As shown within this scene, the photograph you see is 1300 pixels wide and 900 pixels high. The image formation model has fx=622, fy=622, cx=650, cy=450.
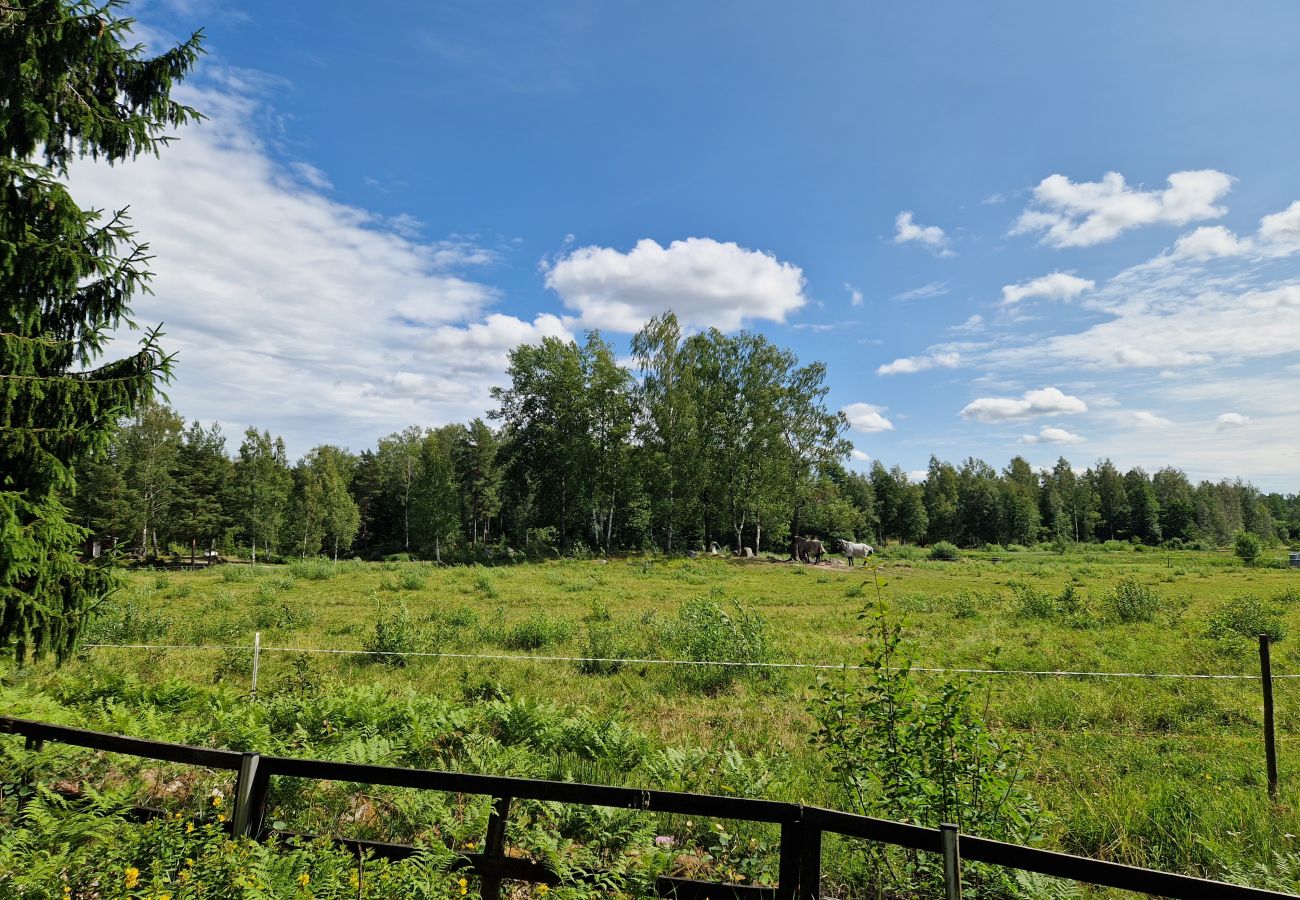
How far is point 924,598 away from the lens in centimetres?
2167

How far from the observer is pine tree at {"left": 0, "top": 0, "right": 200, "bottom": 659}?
20.3 ft

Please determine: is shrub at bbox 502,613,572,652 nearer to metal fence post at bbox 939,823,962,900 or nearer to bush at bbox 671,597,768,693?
bush at bbox 671,597,768,693

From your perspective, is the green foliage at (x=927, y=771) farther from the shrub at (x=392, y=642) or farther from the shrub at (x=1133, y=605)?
the shrub at (x=1133, y=605)

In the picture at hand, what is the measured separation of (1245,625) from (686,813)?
16955mm

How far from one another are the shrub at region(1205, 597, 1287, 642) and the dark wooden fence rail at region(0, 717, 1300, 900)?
46.8 feet

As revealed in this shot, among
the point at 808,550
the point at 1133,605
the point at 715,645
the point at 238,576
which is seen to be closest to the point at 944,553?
the point at 808,550

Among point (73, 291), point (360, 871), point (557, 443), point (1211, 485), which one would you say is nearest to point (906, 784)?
point (360, 871)

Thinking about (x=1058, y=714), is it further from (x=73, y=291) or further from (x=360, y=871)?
(x=73, y=291)

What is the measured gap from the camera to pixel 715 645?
11.6 meters

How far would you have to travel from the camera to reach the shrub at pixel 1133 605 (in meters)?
16.1

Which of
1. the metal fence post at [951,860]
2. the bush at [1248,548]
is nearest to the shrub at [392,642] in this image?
the metal fence post at [951,860]

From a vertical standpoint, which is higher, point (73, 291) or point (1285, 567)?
point (73, 291)

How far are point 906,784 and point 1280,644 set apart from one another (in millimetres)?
14809

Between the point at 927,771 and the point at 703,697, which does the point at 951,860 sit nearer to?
the point at 927,771
